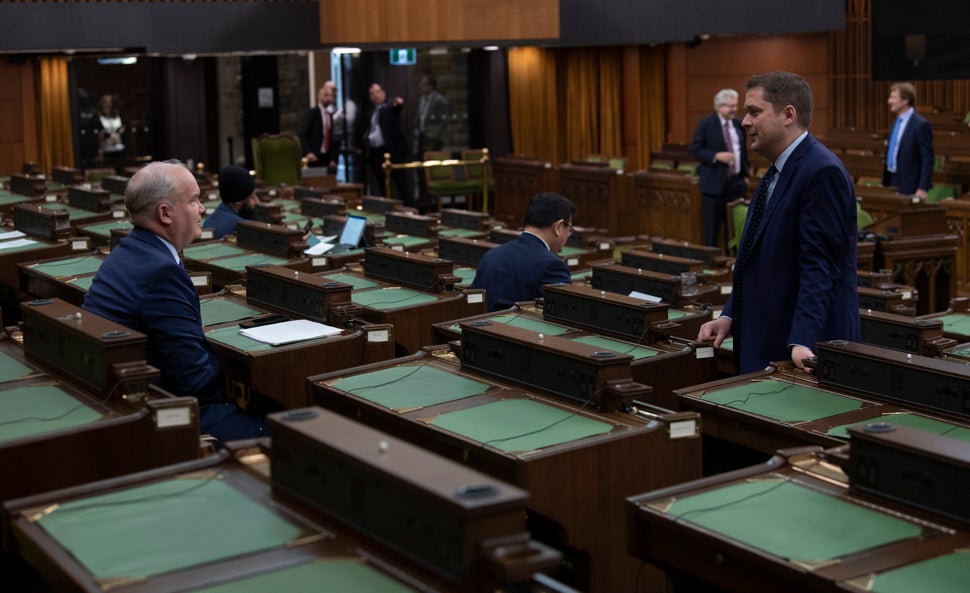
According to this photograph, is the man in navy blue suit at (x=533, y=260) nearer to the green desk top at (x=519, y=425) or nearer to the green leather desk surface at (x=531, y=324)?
the green leather desk surface at (x=531, y=324)

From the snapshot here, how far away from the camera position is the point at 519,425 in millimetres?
3572

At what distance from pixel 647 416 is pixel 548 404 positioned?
1.06ft

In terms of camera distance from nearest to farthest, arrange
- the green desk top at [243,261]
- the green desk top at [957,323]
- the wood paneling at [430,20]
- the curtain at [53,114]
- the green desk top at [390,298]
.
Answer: the green desk top at [957,323], the green desk top at [390,298], the green desk top at [243,261], the wood paneling at [430,20], the curtain at [53,114]

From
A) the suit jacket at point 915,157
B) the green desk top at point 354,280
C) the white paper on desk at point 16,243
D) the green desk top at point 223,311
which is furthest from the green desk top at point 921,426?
the suit jacket at point 915,157

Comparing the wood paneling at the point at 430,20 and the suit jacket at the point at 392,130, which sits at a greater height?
the wood paneling at the point at 430,20

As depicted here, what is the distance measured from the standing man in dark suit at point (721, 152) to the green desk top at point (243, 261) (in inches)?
181

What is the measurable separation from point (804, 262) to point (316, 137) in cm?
1119

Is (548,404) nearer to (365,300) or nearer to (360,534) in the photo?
(360,534)

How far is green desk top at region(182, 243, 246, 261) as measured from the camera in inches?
289

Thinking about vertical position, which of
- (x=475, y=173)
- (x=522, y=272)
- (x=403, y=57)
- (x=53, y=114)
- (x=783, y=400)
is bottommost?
(x=783, y=400)

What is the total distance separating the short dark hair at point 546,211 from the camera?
A: 556 cm

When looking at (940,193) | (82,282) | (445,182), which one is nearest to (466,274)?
(82,282)

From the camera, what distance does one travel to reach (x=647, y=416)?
359cm

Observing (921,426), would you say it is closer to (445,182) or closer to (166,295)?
(166,295)
